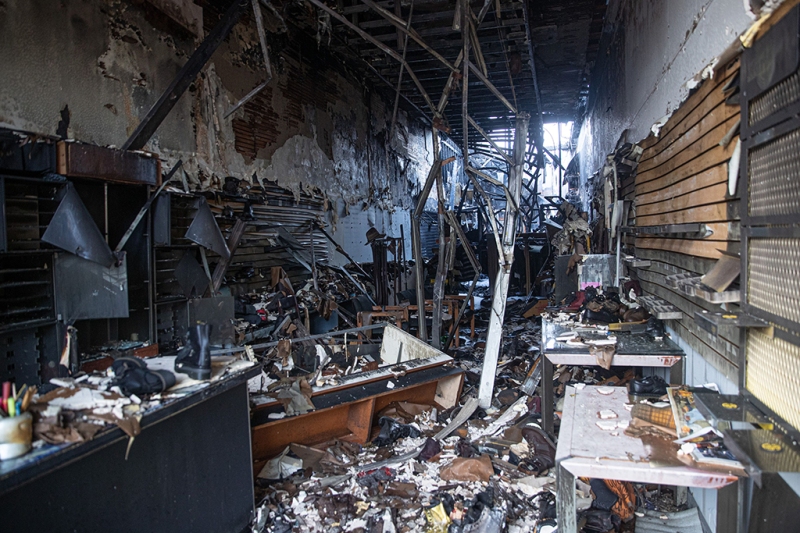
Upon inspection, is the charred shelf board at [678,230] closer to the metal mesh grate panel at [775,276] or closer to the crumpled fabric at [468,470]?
the metal mesh grate panel at [775,276]

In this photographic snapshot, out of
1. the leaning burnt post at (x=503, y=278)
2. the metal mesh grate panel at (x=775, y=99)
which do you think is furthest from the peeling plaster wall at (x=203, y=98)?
the metal mesh grate panel at (x=775, y=99)

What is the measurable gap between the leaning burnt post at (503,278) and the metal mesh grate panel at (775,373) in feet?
9.35

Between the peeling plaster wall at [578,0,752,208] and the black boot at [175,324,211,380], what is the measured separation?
3.07 m

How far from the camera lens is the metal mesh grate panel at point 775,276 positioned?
1.77 metres

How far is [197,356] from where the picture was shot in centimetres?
263

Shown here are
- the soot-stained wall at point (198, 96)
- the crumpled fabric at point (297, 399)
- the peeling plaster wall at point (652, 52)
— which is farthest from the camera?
the soot-stained wall at point (198, 96)

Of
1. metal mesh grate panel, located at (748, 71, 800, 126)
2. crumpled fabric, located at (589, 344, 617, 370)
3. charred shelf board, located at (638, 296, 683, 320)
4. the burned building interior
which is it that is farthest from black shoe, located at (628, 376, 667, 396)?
metal mesh grate panel, located at (748, 71, 800, 126)

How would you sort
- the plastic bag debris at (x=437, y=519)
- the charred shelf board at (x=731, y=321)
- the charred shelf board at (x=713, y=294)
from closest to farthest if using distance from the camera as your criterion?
the charred shelf board at (x=731, y=321) < the charred shelf board at (x=713, y=294) < the plastic bag debris at (x=437, y=519)

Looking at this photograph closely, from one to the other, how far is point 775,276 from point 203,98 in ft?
21.0

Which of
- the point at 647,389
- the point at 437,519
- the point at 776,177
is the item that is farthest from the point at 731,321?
the point at 437,519

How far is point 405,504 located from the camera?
10.6ft

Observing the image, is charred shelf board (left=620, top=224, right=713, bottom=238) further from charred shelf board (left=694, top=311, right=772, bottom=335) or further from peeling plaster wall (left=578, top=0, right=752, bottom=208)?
peeling plaster wall (left=578, top=0, right=752, bottom=208)

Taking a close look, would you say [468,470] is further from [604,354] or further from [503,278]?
[503,278]

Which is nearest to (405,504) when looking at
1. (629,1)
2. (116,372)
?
(116,372)
